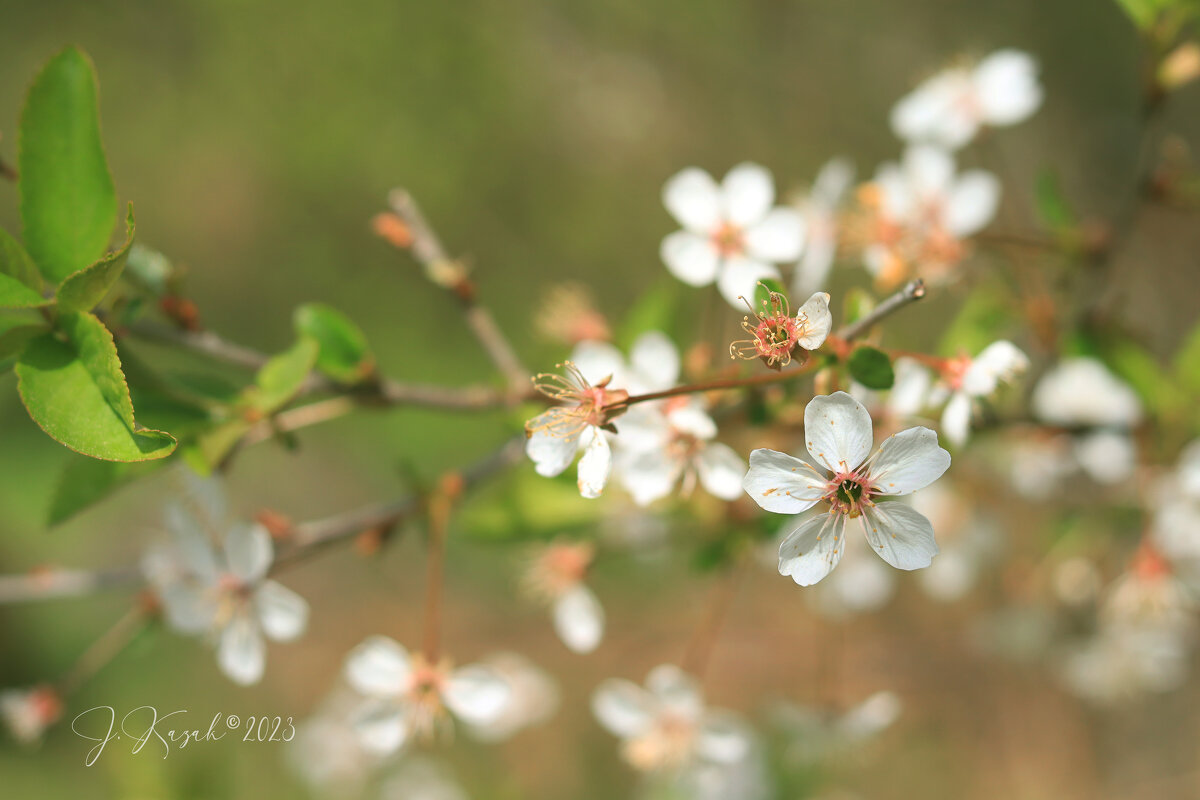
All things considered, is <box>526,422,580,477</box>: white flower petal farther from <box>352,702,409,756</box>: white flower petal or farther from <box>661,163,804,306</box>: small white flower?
<box>352,702,409,756</box>: white flower petal

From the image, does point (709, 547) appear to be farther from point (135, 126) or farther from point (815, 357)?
point (135, 126)

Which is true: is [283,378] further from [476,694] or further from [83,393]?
[476,694]

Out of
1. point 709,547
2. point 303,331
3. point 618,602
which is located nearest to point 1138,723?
point 618,602

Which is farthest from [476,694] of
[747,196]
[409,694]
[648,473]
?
[747,196]

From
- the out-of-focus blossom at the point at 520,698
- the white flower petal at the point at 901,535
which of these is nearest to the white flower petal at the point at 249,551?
the white flower petal at the point at 901,535

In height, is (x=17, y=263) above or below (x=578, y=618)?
below

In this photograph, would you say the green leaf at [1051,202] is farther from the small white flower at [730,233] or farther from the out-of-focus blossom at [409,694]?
the out-of-focus blossom at [409,694]
